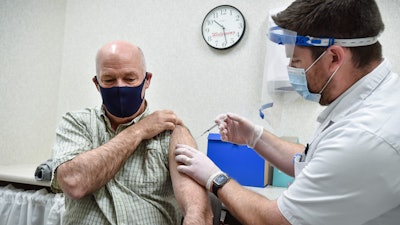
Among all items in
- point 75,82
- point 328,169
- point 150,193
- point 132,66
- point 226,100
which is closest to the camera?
point 328,169

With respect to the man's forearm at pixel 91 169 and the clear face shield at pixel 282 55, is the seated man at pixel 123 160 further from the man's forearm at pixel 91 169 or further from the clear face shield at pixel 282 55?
the clear face shield at pixel 282 55

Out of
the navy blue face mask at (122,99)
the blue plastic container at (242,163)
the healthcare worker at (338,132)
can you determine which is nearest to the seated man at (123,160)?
the navy blue face mask at (122,99)

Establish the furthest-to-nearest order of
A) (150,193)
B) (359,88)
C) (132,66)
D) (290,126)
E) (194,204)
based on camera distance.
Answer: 1. (290,126)
2. (132,66)
3. (150,193)
4. (194,204)
5. (359,88)

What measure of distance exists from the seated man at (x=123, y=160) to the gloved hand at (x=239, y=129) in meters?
0.24

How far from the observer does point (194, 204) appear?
4.22 ft

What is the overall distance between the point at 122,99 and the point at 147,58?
130 cm

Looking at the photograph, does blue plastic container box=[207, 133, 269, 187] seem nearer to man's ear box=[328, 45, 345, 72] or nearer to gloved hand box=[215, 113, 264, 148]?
gloved hand box=[215, 113, 264, 148]

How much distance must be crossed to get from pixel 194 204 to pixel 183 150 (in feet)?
0.83

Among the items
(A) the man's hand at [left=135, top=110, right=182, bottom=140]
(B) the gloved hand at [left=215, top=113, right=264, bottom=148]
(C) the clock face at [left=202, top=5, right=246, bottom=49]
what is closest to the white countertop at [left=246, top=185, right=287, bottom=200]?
(B) the gloved hand at [left=215, top=113, right=264, bottom=148]

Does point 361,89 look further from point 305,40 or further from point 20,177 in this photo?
point 20,177

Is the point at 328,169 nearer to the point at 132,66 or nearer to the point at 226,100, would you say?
the point at 132,66

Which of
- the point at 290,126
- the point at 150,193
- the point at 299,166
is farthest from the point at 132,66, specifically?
the point at 290,126

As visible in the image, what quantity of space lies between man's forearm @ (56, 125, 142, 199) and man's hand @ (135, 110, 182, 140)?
11 cm

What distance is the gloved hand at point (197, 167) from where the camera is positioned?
4.36ft
